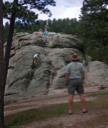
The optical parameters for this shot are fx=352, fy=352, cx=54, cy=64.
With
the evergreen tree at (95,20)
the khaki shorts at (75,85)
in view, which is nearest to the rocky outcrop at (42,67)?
the evergreen tree at (95,20)

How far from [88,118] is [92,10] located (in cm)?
2537

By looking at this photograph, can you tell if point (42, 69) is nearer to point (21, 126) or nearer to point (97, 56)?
point (21, 126)

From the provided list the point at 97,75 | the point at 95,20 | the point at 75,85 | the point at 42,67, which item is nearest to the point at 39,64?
the point at 42,67

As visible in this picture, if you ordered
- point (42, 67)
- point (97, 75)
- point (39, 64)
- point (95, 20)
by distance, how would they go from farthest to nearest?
point (95, 20), point (39, 64), point (42, 67), point (97, 75)

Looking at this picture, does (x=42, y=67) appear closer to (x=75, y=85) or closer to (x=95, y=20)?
(x=95, y=20)

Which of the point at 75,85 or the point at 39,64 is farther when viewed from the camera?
the point at 39,64

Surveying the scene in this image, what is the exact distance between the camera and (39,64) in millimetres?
28844

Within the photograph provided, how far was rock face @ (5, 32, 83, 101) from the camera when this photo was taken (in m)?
26.1

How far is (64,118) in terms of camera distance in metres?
12.1

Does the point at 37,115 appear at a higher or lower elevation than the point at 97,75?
lower

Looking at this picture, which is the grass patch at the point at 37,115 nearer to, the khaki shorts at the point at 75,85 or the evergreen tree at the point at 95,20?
the khaki shorts at the point at 75,85

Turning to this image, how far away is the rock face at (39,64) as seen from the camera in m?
26.1

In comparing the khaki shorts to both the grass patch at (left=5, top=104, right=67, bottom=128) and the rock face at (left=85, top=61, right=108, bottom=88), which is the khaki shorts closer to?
the grass patch at (left=5, top=104, right=67, bottom=128)

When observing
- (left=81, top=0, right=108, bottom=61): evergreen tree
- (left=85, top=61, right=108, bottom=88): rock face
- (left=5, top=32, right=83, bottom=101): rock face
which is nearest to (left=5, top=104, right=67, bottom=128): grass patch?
(left=5, top=32, right=83, bottom=101): rock face
